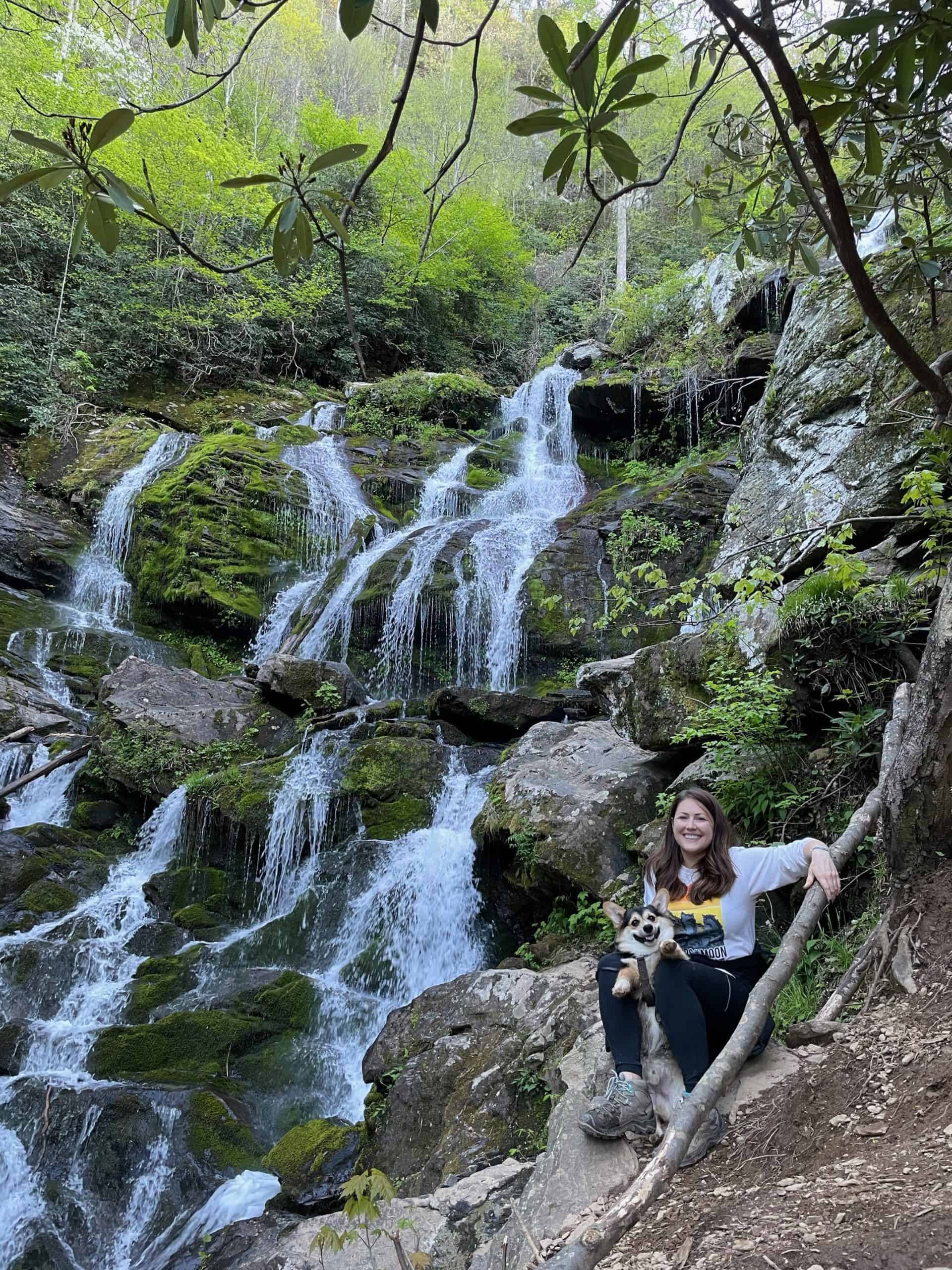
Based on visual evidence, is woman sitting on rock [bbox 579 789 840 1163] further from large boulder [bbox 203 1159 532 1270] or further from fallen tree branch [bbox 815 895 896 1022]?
large boulder [bbox 203 1159 532 1270]

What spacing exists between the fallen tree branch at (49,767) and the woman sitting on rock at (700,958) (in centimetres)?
719

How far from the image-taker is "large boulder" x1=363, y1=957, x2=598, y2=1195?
348 cm

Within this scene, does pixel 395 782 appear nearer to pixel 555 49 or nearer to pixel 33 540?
pixel 555 49

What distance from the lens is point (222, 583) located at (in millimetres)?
11930

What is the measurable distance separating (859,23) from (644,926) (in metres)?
2.56

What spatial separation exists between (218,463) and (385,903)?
30.0 feet

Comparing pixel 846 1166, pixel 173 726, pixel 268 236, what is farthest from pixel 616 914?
pixel 268 236

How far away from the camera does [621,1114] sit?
2383mm

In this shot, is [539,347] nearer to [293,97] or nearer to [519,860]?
[293,97]

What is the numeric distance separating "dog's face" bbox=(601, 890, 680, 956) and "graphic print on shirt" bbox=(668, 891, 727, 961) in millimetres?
43

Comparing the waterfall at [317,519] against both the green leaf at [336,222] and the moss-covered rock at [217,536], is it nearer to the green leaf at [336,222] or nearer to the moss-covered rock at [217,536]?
the moss-covered rock at [217,536]

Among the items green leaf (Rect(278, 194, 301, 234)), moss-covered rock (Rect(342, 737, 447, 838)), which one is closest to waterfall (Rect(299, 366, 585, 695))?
moss-covered rock (Rect(342, 737, 447, 838))

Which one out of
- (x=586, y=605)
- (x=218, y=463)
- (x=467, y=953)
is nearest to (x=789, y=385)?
(x=586, y=605)

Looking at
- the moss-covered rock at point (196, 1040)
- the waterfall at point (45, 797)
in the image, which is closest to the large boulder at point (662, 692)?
the moss-covered rock at point (196, 1040)
